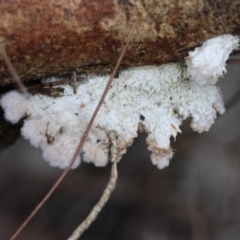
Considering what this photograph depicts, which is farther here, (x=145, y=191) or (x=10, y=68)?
(x=145, y=191)

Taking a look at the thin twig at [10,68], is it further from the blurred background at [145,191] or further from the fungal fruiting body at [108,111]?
the blurred background at [145,191]

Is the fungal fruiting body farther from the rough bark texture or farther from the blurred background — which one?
the blurred background

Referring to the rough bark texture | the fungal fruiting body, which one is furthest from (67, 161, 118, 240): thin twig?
the rough bark texture

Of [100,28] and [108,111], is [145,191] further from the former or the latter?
[100,28]

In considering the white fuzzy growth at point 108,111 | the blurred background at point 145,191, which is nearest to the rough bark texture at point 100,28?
the white fuzzy growth at point 108,111

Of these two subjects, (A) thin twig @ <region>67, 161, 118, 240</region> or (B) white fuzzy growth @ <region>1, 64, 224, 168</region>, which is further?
(B) white fuzzy growth @ <region>1, 64, 224, 168</region>

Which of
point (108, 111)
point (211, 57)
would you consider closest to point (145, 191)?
point (108, 111)

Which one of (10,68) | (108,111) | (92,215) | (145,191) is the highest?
(10,68)
